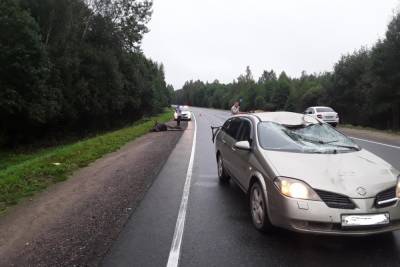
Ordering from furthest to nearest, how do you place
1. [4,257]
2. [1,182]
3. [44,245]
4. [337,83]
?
[337,83], [1,182], [44,245], [4,257]

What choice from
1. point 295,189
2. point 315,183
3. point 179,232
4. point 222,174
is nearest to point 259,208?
point 295,189

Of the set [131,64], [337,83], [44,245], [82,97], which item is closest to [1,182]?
[44,245]

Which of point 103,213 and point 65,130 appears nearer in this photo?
point 103,213

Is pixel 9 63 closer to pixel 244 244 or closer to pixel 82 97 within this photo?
pixel 82 97

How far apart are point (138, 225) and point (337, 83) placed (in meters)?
42.9

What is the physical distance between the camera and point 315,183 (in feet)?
14.8

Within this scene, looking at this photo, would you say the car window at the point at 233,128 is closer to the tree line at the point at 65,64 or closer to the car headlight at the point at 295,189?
the car headlight at the point at 295,189

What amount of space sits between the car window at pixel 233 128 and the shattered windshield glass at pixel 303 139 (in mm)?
1094

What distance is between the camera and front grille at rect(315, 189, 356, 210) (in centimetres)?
430

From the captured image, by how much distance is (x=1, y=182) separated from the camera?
8.95 meters

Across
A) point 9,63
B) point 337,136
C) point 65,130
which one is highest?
point 9,63

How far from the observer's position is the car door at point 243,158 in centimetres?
610

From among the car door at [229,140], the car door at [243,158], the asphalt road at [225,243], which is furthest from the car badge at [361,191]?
the car door at [229,140]

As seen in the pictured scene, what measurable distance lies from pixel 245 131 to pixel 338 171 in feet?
7.93
